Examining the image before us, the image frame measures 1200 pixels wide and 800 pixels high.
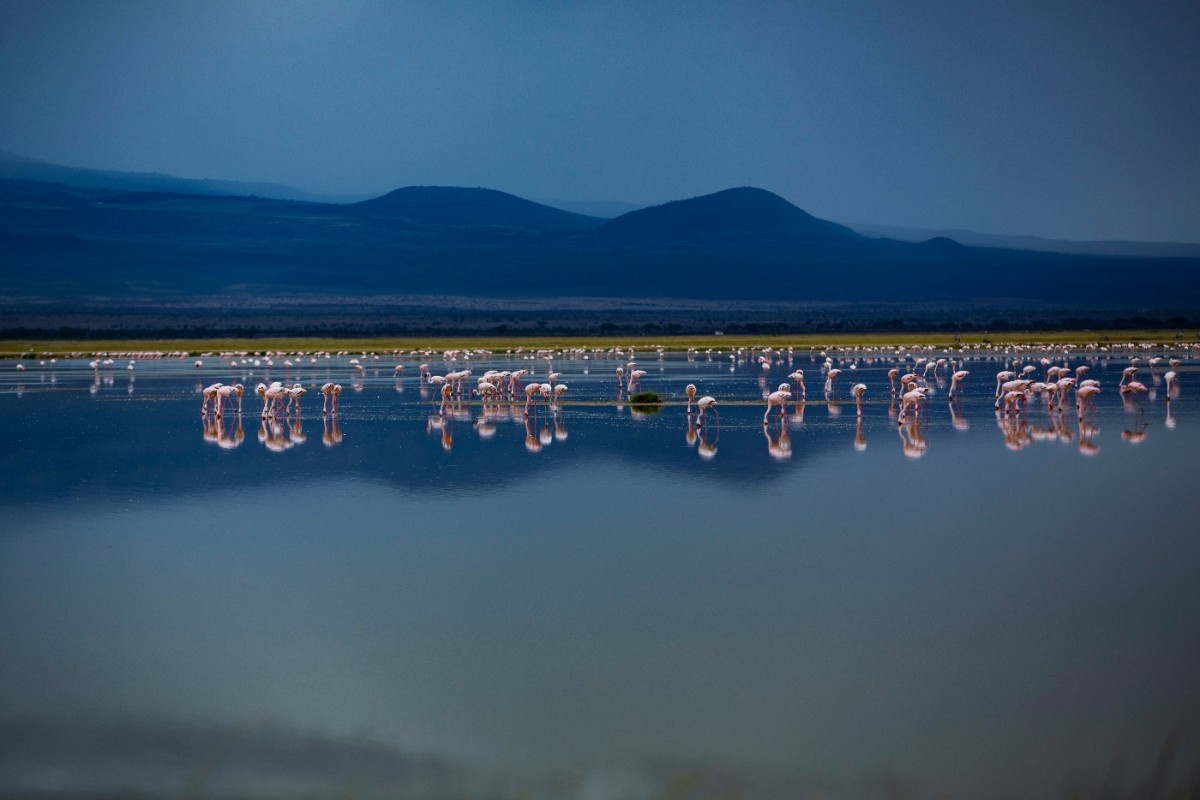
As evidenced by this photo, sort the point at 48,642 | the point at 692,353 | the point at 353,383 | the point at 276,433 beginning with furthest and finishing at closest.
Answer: the point at 692,353, the point at 353,383, the point at 276,433, the point at 48,642

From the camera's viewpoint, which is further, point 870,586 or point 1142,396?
point 1142,396

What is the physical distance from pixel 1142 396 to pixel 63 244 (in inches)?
4780

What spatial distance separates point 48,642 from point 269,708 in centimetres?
192

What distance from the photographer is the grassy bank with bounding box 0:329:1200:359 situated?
55.4m

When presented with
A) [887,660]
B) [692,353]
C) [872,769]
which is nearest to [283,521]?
[887,660]

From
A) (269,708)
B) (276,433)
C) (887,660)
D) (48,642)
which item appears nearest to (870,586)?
(887,660)

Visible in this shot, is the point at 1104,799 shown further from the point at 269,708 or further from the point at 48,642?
the point at 48,642

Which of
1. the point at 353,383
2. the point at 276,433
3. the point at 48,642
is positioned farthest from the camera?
the point at 353,383

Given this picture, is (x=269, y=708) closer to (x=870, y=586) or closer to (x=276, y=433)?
Answer: (x=870, y=586)

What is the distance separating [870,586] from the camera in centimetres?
858

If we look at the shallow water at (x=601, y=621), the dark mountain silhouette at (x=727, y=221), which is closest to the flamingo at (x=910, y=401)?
the shallow water at (x=601, y=621)

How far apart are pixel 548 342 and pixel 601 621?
53516mm

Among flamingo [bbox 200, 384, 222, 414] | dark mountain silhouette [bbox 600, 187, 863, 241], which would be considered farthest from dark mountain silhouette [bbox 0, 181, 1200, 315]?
flamingo [bbox 200, 384, 222, 414]

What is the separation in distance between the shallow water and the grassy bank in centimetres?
3950
